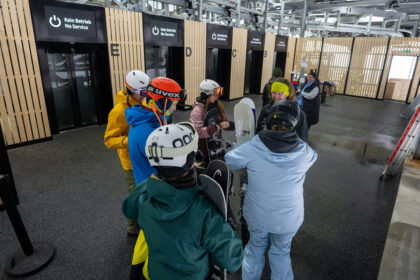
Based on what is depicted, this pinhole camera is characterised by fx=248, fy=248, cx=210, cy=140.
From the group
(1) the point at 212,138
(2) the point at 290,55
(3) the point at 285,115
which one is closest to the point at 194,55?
(1) the point at 212,138

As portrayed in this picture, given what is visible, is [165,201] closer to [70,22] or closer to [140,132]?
[140,132]

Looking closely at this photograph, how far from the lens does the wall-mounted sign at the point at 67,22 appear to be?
4.71 m

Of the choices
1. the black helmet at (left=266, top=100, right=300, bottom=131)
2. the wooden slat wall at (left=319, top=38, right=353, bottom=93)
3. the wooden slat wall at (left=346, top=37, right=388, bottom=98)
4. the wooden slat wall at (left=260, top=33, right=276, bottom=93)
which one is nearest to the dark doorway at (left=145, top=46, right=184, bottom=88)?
the wooden slat wall at (left=260, top=33, right=276, bottom=93)

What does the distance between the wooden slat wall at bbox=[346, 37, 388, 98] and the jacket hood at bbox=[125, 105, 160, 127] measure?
13.1 metres

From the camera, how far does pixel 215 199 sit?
1.18 meters

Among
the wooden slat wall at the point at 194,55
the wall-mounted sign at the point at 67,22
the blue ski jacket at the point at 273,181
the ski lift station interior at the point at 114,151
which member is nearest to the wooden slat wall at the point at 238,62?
the ski lift station interior at the point at 114,151

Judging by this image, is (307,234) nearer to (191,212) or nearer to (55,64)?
(191,212)

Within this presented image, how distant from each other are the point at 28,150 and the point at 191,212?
5097 mm

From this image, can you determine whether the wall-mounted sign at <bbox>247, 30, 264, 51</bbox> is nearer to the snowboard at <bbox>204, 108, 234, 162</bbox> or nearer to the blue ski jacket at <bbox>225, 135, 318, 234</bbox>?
the snowboard at <bbox>204, 108, 234, 162</bbox>

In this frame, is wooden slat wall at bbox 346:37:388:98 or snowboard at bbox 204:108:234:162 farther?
wooden slat wall at bbox 346:37:388:98

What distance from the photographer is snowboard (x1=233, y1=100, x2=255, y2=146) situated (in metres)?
2.51

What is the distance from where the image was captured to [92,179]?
153 inches

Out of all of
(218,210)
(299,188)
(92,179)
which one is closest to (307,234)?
(299,188)

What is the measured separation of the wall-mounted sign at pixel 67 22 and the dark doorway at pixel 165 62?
6.06ft
